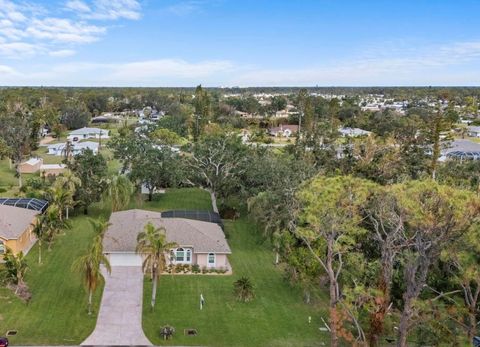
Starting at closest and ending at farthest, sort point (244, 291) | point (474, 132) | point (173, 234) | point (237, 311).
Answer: point (237, 311) → point (244, 291) → point (173, 234) → point (474, 132)

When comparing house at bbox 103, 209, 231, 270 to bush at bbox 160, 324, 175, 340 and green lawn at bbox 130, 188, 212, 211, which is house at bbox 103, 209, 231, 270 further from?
green lawn at bbox 130, 188, 212, 211

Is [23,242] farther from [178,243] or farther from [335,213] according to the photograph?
[335,213]

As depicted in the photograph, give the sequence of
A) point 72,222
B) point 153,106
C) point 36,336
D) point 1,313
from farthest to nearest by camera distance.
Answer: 1. point 153,106
2. point 72,222
3. point 1,313
4. point 36,336

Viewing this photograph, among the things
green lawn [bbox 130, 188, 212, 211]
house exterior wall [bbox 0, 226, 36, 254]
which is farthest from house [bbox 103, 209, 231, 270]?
green lawn [bbox 130, 188, 212, 211]

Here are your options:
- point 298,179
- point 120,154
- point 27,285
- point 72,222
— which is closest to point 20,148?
point 120,154

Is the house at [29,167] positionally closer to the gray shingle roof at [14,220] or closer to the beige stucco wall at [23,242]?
the gray shingle roof at [14,220]

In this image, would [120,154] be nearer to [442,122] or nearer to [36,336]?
[36,336]

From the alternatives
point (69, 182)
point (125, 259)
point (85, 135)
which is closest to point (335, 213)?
point (125, 259)
